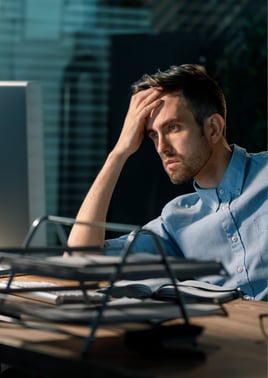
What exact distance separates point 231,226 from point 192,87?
385mm

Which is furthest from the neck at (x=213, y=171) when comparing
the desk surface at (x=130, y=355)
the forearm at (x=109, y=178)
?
the desk surface at (x=130, y=355)

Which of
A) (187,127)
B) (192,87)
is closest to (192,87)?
(192,87)

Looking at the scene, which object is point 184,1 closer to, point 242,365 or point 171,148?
point 171,148

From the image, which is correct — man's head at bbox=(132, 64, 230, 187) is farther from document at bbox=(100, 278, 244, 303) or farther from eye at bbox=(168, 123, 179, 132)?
document at bbox=(100, 278, 244, 303)

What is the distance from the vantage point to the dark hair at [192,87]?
228cm

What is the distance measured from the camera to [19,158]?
2.17m

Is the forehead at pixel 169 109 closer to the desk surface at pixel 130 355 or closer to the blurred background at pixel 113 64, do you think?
the desk surface at pixel 130 355

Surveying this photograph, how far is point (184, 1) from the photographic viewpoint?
485 centimetres

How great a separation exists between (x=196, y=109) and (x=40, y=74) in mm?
2583

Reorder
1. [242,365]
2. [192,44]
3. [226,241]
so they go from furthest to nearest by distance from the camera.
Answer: [192,44], [226,241], [242,365]

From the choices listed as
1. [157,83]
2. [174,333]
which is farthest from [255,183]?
[174,333]

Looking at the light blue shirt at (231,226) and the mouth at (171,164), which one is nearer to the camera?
the light blue shirt at (231,226)

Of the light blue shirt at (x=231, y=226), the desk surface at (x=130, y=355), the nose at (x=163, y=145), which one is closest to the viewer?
the desk surface at (x=130, y=355)

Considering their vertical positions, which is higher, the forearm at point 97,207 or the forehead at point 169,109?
the forehead at point 169,109
